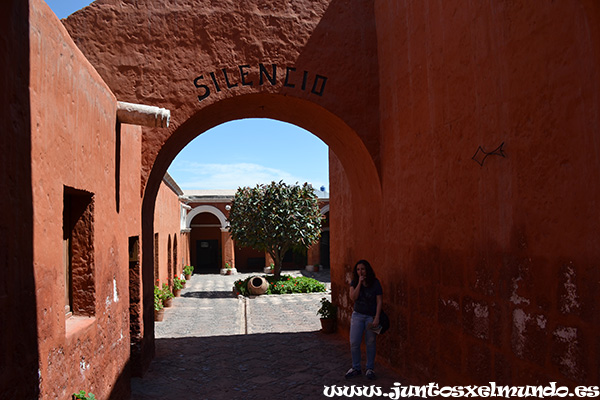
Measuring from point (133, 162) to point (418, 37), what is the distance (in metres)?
3.55

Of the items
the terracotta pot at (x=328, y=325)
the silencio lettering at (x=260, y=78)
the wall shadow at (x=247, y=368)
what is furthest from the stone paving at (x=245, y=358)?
the silencio lettering at (x=260, y=78)

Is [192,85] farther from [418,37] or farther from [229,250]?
[229,250]

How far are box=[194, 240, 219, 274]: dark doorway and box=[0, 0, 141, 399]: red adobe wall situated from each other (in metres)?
25.3

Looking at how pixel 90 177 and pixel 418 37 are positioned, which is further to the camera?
pixel 418 37

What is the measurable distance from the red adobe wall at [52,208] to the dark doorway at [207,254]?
25297 mm

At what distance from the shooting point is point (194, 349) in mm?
7938

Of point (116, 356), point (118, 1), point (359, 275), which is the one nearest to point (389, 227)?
point (359, 275)

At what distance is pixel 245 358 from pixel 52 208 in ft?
15.4

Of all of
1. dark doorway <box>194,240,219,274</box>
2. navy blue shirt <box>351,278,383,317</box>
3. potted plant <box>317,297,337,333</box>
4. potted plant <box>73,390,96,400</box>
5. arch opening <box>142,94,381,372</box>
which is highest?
arch opening <box>142,94,381,372</box>

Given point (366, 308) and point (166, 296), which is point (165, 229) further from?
point (366, 308)

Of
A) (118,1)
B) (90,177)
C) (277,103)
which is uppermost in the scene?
(118,1)

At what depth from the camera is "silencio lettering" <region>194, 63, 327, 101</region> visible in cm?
659

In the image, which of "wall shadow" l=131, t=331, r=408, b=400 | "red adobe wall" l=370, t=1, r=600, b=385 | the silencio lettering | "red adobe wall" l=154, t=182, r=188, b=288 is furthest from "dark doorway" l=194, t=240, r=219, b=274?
"red adobe wall" l=370, t=1, r=600, b=385

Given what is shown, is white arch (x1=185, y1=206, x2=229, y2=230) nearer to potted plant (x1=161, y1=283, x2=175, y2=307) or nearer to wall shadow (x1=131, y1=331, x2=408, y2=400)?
potted plant (x1=161, y1=283, x2=175, y2=307)
